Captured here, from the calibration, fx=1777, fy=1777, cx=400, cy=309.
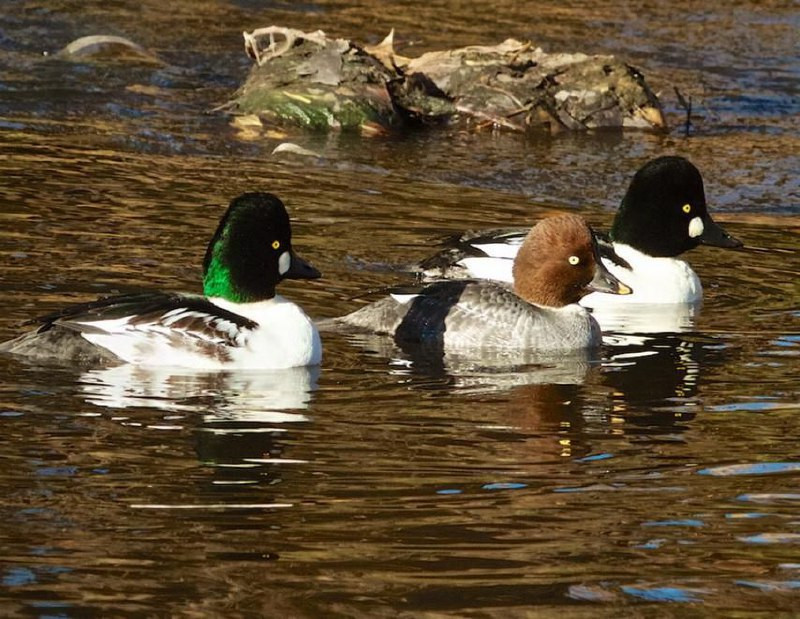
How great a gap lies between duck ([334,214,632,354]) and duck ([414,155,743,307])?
2.46 feet

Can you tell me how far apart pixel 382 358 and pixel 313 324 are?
1.39 feet

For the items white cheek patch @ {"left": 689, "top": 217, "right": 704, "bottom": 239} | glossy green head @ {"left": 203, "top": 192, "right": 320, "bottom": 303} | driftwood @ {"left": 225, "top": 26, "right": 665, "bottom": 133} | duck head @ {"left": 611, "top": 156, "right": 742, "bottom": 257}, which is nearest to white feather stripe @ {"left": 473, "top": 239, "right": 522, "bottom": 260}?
duck head @ {"left": 611, "top": 156, "right": 742, "bottom": 257}

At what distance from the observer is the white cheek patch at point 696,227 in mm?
11828

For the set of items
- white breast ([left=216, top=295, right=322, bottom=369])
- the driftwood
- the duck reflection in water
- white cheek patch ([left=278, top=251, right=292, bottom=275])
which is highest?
the driftwood

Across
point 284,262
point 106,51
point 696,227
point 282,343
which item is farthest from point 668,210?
point 106,51

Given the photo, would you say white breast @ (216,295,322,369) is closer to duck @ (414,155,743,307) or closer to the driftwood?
duck @ (414,155,743,307)

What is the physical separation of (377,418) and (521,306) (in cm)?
241

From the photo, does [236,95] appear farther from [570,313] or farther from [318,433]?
[318,433]

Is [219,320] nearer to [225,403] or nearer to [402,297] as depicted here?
[225,403]

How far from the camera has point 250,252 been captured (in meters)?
9.25

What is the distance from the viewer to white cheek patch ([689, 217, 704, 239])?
1183cm

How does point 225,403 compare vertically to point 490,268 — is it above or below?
below

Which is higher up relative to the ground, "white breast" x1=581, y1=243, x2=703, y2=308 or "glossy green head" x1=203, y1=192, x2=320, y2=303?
"glossy green head" x1=203, y1=192, x2=320, y2=303

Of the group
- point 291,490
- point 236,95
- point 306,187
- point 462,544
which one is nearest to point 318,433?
point 291,490
